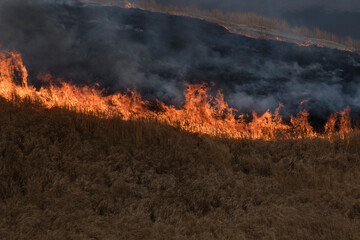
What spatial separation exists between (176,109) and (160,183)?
8.34 feet

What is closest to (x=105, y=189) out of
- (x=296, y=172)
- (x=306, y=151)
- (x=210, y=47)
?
(x=296, y=172)

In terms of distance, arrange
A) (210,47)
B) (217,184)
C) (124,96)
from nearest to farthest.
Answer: (217,184), (124,96), (210,47)

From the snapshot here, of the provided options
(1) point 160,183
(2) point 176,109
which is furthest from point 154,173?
(2) point 176,109

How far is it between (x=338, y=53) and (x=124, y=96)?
8398 millimetres

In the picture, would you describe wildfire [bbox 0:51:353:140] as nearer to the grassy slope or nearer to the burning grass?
the burning grass

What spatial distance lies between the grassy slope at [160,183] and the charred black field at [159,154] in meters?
0.02

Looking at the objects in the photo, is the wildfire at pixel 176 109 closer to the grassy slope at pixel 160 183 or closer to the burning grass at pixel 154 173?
the burning grass at pixel 154 173

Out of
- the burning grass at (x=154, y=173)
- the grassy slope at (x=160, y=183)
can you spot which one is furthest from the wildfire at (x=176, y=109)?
the grassy slope at (x=160, y=183)

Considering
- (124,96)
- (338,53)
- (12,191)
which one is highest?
(338,53)

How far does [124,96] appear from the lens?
631cm

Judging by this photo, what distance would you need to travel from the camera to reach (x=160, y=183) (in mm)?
3918

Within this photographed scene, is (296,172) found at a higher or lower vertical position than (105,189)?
higher

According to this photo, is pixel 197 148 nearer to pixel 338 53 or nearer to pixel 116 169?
pixel 116 169

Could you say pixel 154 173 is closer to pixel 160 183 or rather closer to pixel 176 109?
pixel 160 183
